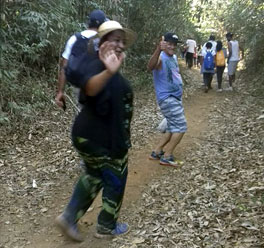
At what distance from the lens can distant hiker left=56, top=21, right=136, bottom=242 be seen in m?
2.79

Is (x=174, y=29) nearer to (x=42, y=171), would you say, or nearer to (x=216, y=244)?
(x=42, y=171)

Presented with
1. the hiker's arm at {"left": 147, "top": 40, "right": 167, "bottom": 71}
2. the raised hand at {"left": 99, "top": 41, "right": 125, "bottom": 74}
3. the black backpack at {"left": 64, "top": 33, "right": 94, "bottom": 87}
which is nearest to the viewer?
the raised hand at {"left": 99, "top": 41, "right": 125, "bottom": 74}

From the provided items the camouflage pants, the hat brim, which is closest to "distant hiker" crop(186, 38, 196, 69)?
the hat brim

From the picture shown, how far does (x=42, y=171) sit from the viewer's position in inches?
207

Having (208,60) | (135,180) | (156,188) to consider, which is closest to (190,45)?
(208,60)

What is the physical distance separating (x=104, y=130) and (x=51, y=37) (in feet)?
18.6

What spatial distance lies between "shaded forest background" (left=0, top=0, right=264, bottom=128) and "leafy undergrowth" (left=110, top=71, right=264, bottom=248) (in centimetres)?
333

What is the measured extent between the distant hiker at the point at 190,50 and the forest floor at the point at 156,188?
942 cm

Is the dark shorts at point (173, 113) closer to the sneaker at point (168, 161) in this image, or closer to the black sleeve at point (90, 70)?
the sneaker at point (168, 161)

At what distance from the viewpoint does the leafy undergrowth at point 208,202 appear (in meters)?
3.30

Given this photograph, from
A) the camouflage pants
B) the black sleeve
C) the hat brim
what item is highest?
the hat brim

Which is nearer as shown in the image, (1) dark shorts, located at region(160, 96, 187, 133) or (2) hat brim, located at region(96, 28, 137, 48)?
(2) hat brim, located at region(96, 28, 137, 48)

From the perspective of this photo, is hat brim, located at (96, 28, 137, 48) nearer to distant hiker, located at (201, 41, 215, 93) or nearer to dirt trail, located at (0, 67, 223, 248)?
dirt trail, located at (0, 67, 223, 248)

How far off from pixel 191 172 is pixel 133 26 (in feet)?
27.1
